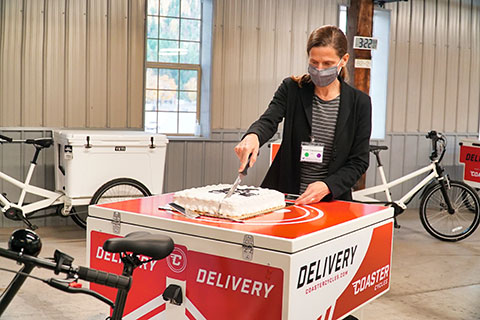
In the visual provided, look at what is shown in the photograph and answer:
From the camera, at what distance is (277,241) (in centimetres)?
170

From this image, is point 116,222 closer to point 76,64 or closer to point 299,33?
point 76,64

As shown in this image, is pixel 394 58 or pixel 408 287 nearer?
pixel 408 287

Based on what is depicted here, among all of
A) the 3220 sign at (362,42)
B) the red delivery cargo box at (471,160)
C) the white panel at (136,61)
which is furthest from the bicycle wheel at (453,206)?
the white panel at (136,61)

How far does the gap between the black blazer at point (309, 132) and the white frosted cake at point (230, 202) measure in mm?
366

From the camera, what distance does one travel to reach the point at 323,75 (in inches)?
98.8

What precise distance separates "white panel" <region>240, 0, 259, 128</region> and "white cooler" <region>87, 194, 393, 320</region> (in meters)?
5.05

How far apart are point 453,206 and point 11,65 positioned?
4.65m

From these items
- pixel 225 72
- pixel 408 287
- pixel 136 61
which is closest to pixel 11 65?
pixel 136 61

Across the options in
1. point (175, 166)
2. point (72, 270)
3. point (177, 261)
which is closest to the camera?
point (72, 270)

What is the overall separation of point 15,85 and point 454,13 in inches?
236

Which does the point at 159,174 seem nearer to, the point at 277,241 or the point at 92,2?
the point at 92,2

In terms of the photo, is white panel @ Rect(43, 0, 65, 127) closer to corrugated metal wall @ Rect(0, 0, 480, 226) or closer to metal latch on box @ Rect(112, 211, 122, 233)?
corrugated metal wall @ Rect(0, 0, 480, 226)

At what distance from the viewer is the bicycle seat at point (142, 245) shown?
5.05ft

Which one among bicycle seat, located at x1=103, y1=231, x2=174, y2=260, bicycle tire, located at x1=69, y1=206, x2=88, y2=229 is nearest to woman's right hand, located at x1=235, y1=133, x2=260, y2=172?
bicycle seat, located at x1=103, y1=231, x2=174, y2=260
